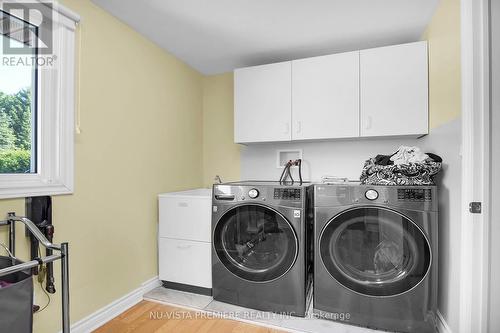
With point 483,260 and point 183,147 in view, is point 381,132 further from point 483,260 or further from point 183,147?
point 183,147

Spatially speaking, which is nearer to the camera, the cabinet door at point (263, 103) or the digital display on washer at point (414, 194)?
the digital display on washer at point (414, 194)

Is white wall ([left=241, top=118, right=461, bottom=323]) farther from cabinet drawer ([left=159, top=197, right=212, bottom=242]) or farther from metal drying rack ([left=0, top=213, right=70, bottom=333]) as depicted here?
metal drying rack ([left=0, top=213, right=70, bottom=333])

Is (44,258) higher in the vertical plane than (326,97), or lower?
lower

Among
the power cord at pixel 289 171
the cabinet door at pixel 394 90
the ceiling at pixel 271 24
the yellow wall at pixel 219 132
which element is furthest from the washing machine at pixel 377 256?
the yellow wall at pixel 219 132

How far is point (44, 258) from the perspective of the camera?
37.9 inches

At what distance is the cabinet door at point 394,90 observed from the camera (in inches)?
74.4

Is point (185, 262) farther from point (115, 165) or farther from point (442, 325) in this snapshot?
point (442, 325)

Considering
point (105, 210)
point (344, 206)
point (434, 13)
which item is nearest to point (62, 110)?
point (105, 210)

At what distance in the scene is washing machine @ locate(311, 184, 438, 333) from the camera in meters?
1.51

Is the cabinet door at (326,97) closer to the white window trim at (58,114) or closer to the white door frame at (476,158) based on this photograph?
the white door frame at (476,158)

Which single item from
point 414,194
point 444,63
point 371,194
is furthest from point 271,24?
point 414,194

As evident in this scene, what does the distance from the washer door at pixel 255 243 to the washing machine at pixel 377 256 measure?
206 mm

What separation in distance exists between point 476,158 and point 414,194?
0.39 m

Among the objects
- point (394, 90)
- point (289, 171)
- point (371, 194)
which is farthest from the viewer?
point (289, 171)
